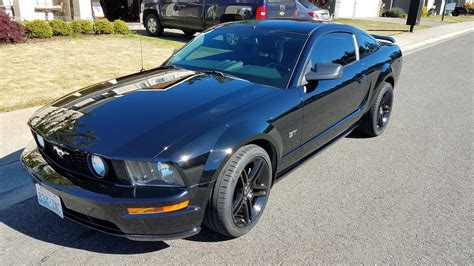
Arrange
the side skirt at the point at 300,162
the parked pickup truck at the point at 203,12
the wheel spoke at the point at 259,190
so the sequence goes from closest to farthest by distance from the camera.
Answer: the wheel spoke at the point at 259,190 → the side skirt at the point at 300,162 → the parked pickup truck at the point at 203,12

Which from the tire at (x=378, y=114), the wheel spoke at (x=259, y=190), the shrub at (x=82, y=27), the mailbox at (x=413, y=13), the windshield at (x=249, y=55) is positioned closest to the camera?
the wheel spoke at (x=259, y=190)

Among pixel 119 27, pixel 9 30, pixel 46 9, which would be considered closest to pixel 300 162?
pixel 9 30

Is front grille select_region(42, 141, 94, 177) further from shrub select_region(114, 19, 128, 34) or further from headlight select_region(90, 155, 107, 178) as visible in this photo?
shrub select_region(114, 19, 128, 34)

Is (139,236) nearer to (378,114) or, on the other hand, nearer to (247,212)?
(247,212)

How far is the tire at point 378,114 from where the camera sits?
4.85 m

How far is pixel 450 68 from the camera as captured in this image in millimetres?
10750

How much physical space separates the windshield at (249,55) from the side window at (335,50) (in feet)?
0.62

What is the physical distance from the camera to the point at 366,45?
4758 millimetres

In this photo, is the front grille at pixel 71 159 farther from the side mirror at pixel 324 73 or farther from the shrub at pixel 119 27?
the shrub at pixel 119 27

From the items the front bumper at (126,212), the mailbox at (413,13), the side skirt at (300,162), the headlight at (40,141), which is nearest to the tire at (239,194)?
the front bumper at (126,212)

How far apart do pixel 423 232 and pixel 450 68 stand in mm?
9186

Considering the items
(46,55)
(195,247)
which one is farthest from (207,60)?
(46,55)

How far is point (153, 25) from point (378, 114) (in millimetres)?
9901

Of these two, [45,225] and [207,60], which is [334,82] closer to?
[207,60]
